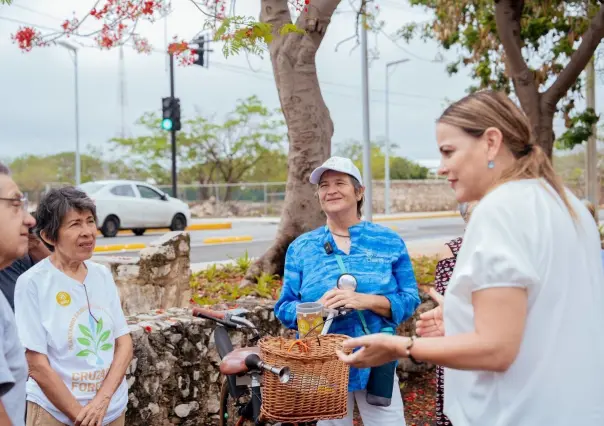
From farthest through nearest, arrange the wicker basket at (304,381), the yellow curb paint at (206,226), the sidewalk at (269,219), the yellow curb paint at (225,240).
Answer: the sidewalk at (269,219)
the yellow curb paint at (206,226)
the yellow curb paint at (225,240)
the wicker basket at (304,381)

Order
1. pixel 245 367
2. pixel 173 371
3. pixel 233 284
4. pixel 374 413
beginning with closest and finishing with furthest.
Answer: pixel 245 367
pixel 374 413
pixel 173 371
pixel 233 284

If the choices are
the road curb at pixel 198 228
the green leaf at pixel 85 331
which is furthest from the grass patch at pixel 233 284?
the road curb at pixel 198 228

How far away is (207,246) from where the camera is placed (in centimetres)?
1870

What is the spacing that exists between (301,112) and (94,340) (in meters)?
4.39

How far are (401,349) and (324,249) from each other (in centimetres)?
160

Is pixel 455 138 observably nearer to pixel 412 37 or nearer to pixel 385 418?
pixel 385 418

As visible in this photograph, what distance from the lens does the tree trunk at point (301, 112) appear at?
698cm

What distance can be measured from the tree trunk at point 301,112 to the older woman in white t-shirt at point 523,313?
16.6ft

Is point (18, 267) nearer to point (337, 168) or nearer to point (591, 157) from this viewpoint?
point (337, 168)

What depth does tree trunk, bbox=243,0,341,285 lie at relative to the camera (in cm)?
698

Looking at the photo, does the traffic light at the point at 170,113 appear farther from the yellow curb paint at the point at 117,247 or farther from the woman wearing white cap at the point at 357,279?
the woman wearing white cap at the point at 357,279

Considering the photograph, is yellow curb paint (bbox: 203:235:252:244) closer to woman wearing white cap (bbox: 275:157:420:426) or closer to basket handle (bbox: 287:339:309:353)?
woman wearing white cap (bbox: 275:157:420:426)

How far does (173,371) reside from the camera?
4398 millimetres

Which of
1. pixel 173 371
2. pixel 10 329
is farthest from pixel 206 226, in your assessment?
pixel 10 329
